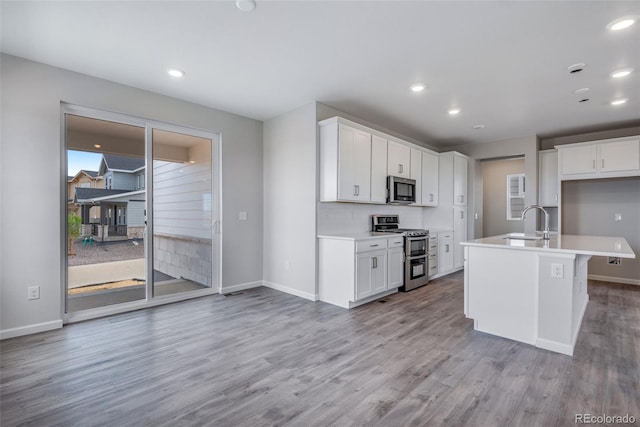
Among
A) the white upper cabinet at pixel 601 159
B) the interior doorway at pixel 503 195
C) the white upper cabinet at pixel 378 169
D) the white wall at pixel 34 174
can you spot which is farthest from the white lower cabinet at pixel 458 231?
the white wall at pixel 34 174

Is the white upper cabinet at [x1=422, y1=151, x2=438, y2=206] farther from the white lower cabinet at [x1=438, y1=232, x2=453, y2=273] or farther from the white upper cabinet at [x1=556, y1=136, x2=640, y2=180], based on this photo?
the white upper cabinet at [x1=556, y1=136, x2=640, y2=180]

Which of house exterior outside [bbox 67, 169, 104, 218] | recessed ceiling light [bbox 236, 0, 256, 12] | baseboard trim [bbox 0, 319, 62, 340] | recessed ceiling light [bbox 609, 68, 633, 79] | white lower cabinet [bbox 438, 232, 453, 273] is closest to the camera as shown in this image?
recessed ceiling light [bbox 236, 0, 256, 12]

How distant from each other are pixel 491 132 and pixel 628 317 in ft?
11.2

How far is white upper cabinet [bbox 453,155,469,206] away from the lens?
5.95 meters

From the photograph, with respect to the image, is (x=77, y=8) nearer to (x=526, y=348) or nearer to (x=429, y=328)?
(x=429, y=328)

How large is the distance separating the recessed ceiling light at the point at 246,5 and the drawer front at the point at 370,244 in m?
2.53

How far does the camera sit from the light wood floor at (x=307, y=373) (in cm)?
179

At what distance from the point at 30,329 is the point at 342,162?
368 centimetres

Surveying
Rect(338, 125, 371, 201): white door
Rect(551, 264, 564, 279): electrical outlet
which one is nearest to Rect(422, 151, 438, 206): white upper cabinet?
Rect(338, 125, 371, 201): white door

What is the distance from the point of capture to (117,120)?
3492 millimetres

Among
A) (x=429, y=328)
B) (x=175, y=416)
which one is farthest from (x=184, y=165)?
(x=429, y=328)

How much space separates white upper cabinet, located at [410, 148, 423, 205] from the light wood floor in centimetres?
251

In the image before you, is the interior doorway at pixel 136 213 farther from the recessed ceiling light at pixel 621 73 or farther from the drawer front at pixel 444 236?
the recessed ceiling light at pixel 621 73

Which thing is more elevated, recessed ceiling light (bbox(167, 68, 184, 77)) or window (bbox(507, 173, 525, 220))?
recessed ceiling light (bbox(167, 68, 184, 77))
